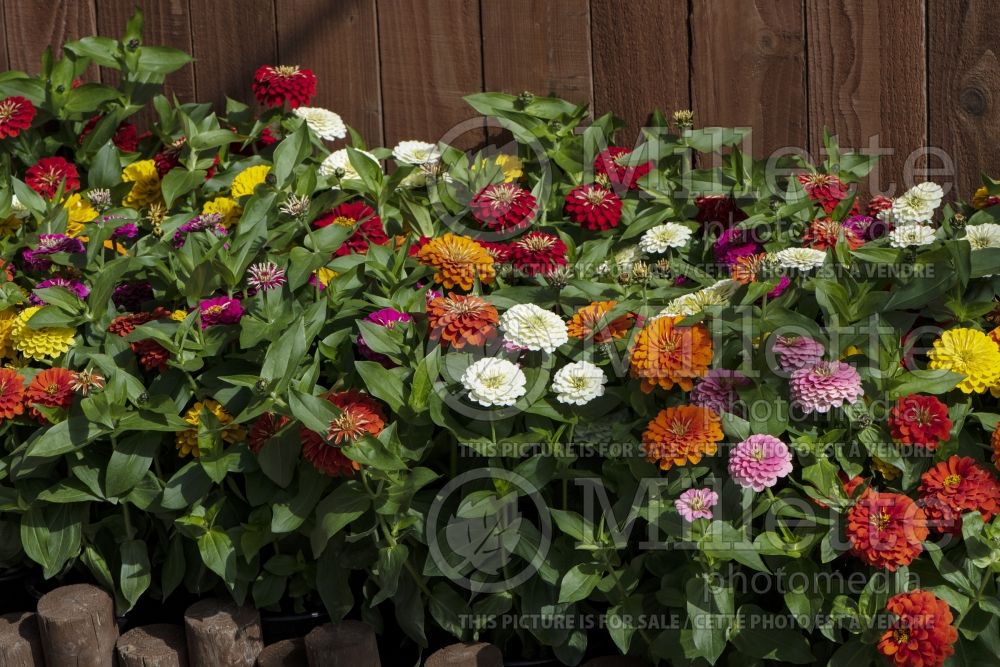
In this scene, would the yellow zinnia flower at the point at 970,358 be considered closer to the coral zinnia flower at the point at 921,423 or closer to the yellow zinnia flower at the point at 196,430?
the coral zinnia flower at the point at 921,423

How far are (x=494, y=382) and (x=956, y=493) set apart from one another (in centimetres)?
68

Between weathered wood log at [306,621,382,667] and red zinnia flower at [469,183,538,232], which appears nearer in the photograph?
weathered wood log at [306,621,382,667]

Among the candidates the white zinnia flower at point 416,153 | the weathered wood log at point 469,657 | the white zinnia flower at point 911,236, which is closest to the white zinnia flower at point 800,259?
the white zinnia flower at point 911,236

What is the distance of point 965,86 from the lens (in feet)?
7.84

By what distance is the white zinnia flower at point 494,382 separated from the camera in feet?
5.63

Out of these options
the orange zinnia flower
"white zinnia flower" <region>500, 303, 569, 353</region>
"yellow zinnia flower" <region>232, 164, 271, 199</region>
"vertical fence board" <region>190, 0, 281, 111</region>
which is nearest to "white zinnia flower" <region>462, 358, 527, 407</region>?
"white zinnia flower" <region>500, 303, 569, 353</region>

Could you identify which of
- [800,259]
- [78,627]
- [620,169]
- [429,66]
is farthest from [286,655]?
[429,66]

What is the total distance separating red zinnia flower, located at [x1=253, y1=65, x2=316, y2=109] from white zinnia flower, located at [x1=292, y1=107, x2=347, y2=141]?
29 millimetres

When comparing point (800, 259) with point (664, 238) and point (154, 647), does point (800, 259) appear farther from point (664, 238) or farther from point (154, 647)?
point (154, 647)

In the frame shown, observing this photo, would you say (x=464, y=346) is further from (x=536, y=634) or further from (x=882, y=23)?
(x=882, y=23)

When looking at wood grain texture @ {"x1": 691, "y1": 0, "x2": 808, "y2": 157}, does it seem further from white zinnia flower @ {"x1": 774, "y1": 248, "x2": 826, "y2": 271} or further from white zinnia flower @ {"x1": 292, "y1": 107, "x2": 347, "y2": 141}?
white zinnia flower @ {"x1": 292, "y1": 107, "x2": 347, "y2": 141}

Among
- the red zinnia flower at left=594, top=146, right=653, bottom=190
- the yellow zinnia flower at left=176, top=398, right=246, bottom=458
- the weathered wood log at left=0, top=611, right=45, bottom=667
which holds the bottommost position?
the weathered wood log at left=0, top=611, right=45, bottom=667

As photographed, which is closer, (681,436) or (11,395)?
(681,436)

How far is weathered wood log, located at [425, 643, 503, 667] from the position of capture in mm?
1796
